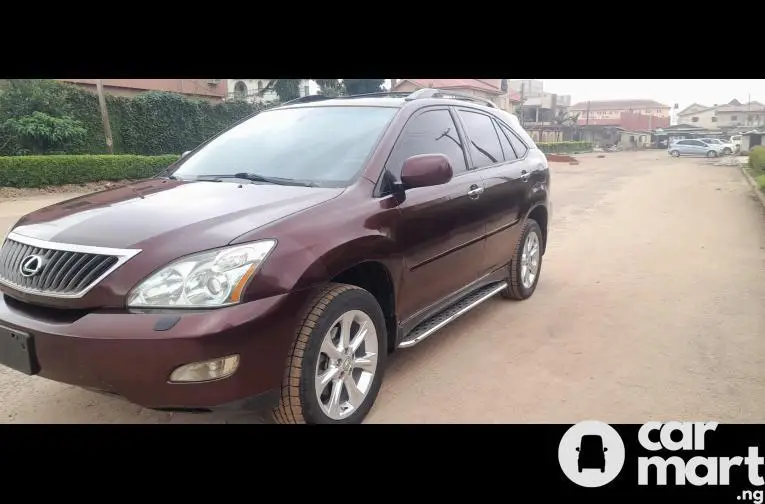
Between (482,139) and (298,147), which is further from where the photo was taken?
(482,139)

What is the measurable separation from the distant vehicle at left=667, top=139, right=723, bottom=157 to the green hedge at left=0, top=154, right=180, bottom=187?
137 ft

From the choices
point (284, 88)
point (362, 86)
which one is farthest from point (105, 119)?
point (362, 86)

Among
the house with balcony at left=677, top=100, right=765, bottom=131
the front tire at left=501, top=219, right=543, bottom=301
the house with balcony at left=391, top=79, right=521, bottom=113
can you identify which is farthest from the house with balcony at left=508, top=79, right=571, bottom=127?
the front tire at left=501, top=219, right=543, bottom=301

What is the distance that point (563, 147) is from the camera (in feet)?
163

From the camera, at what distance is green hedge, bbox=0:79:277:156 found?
16234 millimetres

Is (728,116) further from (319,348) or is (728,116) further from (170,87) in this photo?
(319,348)

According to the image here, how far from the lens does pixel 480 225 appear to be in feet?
13.7

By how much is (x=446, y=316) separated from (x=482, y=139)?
1.55m

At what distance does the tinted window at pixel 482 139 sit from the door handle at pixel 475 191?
23 cm

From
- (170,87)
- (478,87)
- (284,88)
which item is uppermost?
(478,87)

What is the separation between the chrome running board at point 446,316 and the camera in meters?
3.49
